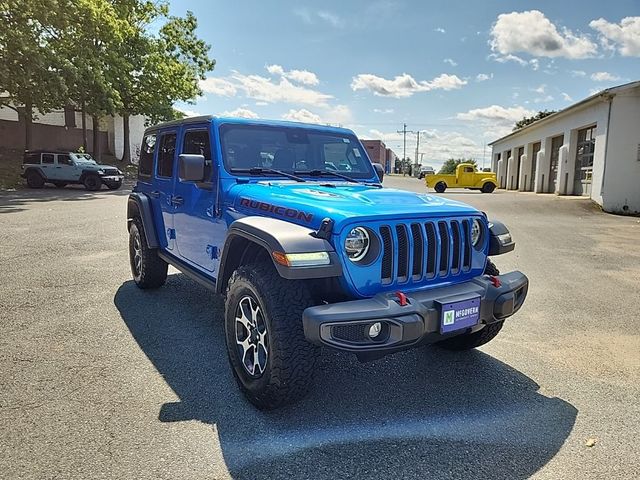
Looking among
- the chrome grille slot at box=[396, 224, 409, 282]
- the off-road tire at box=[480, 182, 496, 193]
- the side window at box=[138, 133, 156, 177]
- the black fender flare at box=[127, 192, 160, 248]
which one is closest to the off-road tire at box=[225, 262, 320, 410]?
the chrome grille slot at box=[396, 224, 409, 282]

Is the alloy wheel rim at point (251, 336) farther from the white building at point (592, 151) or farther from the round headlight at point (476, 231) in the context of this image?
the white building at point (592, 151)

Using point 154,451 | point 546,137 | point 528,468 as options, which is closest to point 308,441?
point 154,451

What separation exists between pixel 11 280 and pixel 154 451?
182 inches

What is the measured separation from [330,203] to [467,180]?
93.1ft

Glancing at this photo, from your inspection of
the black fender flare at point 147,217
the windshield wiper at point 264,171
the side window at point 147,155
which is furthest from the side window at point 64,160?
the windshield wiper at point 264,171

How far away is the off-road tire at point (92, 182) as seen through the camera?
70.6ft

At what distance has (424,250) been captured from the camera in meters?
3.06

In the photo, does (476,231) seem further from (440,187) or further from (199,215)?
(440,187)

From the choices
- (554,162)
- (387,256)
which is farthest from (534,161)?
(387,256)

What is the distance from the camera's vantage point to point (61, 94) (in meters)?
21.1

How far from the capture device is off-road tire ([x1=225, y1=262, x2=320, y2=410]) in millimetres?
2773

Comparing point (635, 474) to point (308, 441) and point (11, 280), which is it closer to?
point (308, 441)

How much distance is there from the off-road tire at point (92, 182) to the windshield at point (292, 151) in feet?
64.3

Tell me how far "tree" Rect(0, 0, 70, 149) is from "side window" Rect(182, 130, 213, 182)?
17843mm
